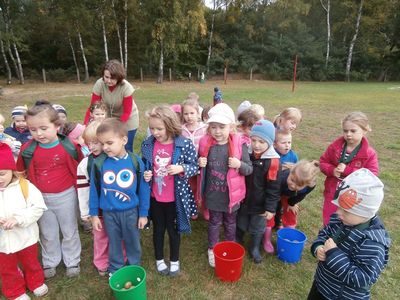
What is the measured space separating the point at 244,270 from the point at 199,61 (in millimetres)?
30389

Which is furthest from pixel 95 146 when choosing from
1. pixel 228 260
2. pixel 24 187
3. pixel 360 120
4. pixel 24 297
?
pixel 360 120

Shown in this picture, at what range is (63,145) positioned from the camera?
9.30 feet

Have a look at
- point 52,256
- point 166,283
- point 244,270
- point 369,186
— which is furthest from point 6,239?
point 369,186

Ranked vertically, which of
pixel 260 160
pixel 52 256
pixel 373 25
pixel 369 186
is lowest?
pixel 52 256

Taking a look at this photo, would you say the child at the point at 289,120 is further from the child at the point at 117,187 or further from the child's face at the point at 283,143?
the child at the point at 117,187

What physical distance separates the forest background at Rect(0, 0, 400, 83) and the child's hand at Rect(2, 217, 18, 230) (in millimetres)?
22365

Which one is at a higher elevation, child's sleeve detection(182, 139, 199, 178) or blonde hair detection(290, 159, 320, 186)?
child's sleeve detection(182, 139, 199, 178)

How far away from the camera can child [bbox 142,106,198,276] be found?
9.18 ft

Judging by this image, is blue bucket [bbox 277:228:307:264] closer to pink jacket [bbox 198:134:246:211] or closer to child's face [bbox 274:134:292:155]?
pink jacket [bbox 198:134:246:211]

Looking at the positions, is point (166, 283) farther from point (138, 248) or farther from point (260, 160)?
point (260, 160)

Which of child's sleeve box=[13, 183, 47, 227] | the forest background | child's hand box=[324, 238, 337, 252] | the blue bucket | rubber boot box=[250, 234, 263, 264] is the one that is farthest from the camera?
the forest background

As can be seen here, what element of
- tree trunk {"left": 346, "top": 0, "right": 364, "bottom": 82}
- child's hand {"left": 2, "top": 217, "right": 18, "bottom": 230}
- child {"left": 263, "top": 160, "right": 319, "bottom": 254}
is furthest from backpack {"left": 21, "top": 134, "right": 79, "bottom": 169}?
tree trunk {"left": 346, "top": 0, "right": 364, "bottom": 82}

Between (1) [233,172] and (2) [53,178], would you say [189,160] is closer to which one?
(1) [233,172]

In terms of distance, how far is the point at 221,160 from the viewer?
119 inches
